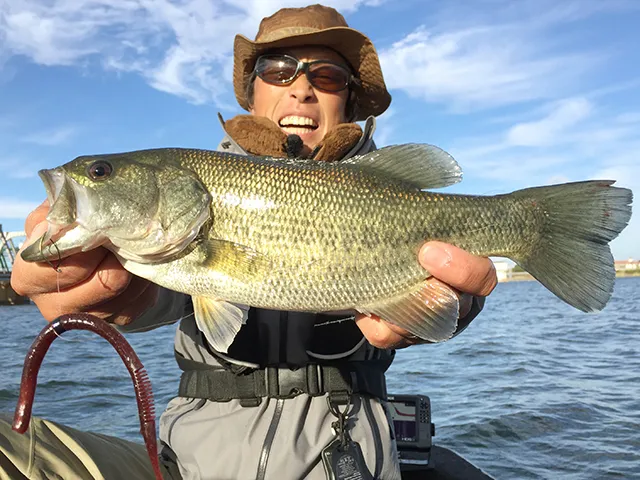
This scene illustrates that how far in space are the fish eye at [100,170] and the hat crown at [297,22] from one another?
1.92 meters

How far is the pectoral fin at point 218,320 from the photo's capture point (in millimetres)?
2529

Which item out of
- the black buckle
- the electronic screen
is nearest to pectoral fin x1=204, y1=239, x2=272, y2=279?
the black buckle

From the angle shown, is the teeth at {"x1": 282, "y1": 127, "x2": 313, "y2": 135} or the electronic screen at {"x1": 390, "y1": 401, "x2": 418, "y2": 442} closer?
the teeth at {"x1": 282, "y1": 127, "x2": 313, "y2": 135}

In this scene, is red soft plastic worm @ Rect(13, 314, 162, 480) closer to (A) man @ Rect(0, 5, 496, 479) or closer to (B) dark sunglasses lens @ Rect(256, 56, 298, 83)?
(A) man @ Rect(0, 5, 496, 479)

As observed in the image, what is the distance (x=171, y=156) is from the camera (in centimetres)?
264

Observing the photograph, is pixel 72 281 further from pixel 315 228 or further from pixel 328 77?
pixel 328 77

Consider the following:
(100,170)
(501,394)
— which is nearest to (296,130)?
Result: (100,170)

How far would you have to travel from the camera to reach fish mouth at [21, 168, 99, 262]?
2.20 meters

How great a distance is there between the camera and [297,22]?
4.08 meters

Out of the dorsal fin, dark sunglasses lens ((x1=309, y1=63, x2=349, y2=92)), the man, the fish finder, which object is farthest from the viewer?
the fish finder

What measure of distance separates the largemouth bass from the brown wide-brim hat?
5.50 feet

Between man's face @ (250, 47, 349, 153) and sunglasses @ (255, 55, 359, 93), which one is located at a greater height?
sunglasses @ (255, 55, 359, 93)

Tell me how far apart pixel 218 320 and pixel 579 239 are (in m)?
1.92

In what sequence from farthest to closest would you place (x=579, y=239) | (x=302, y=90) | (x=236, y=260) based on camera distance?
(x=302, y=90), (x=579, y=239), (x=236, y=260)
